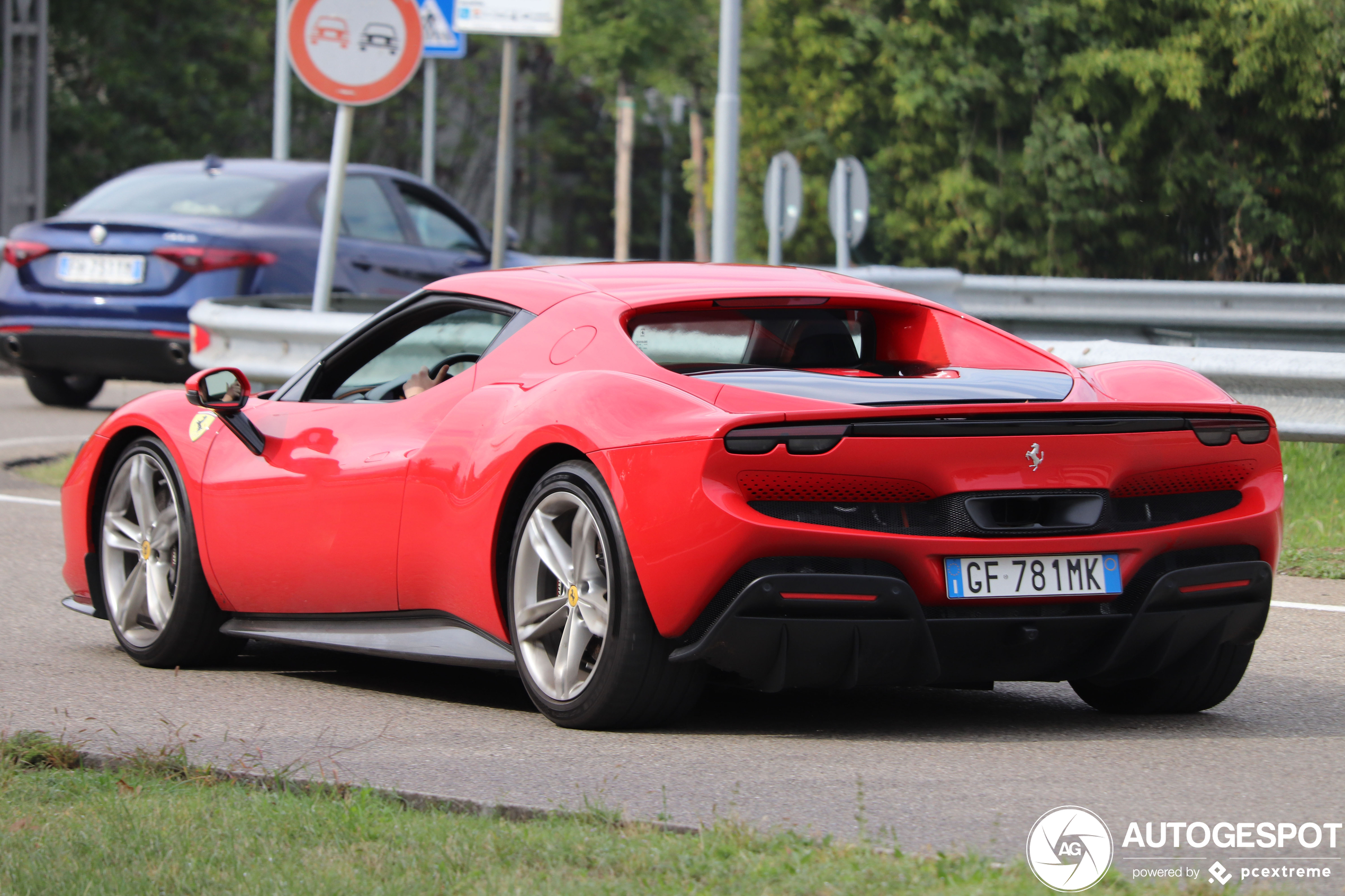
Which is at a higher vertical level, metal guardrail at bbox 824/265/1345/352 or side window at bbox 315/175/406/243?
side window at bbox 315/175/406/243

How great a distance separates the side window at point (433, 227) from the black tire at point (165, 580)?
805 cm

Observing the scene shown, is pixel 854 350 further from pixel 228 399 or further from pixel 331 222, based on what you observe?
pixel 331 222

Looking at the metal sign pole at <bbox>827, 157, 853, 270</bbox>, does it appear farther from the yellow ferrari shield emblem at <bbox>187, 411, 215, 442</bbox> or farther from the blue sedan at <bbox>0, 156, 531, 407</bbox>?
the yellow ferrari shield emblem at <bbox>187, 411, 215, 442</bbox>

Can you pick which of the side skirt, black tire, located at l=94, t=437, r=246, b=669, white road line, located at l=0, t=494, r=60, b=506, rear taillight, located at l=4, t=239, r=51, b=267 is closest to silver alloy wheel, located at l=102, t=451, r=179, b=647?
black tire, located at l=94, t=437, r=246, b=669

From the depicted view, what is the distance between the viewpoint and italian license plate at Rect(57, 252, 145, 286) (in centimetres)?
1352

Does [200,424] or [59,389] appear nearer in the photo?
[200,424]

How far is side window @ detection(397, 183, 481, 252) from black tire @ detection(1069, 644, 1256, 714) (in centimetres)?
964

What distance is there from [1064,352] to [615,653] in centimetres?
501

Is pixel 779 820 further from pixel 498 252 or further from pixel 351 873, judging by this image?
pixel 498 252

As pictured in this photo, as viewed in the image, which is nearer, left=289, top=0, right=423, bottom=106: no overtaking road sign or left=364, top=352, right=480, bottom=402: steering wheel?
left=364, top=352, right=480, bottom=402: steering wheel

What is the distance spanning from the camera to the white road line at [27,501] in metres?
10.3

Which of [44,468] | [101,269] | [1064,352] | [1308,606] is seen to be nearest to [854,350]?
[1308,606]

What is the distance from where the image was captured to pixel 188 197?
13961mm

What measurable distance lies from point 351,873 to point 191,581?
275 cm
